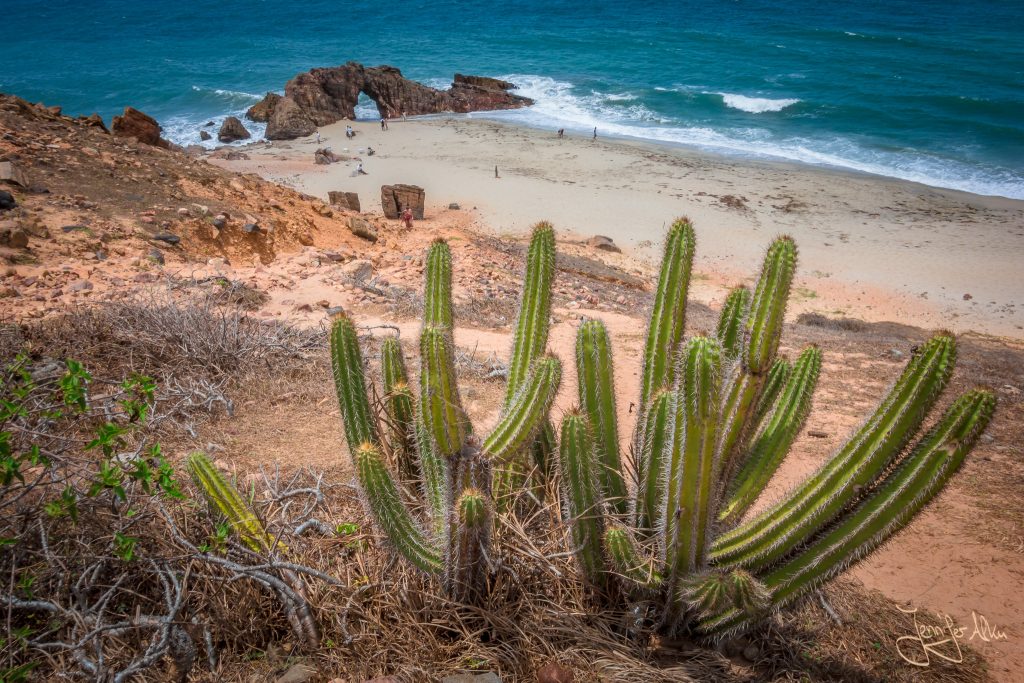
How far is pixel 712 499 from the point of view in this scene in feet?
7.75

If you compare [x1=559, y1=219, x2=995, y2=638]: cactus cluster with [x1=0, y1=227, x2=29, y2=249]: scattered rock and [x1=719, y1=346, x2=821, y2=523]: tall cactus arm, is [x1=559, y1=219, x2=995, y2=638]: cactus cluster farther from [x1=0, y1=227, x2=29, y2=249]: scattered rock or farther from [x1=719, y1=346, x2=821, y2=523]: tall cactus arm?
[x1=0, y1=227, x2=29, y2=249]: scattered rock

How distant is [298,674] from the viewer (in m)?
2.29

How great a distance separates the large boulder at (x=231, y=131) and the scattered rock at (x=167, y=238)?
74.9ft

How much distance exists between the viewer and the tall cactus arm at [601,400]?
9.31ft

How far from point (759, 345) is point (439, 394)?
1468 millimetres

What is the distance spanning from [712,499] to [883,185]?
22.1 m

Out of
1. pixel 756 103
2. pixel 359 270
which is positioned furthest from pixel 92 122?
pixel 756 103

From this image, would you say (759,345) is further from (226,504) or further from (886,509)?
(226,504)

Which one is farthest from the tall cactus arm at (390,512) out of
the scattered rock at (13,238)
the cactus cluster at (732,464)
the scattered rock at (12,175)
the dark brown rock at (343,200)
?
the dark brown rock at (343,200)

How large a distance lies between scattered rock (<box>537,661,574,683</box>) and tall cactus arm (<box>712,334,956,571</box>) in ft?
2.51

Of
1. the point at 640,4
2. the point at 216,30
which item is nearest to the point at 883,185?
the point at 640,4

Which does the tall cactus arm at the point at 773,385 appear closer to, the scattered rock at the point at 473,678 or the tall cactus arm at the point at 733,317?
the tall cactus arm at the point at 733,317

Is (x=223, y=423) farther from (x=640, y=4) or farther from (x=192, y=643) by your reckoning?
(x=640, y=4)

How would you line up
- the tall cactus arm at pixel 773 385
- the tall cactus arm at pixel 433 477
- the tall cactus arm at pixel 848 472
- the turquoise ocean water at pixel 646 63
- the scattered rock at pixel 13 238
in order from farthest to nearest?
the turquoise ocean water at pixel 646 63, the scattered rock at pixel 13 238, the tall cactus arm at pixel 773 385, the tall cactus arm at pixel 433 477, the tall cactus arm at pixel 848 472
